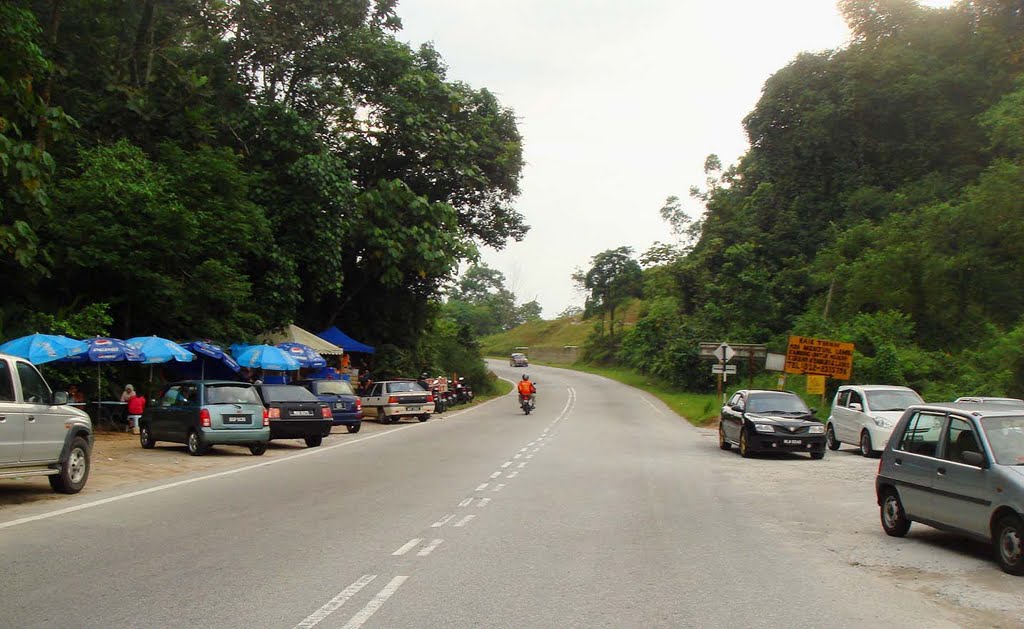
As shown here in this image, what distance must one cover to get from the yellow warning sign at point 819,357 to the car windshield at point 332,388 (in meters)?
14.4

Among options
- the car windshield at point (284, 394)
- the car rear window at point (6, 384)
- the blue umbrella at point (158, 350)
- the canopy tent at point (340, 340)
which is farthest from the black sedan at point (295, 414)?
the canopy tent at point (340, 340)

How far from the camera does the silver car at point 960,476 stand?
27.1 ft

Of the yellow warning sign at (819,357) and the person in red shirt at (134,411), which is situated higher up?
the yellow warning sign at (819,357)

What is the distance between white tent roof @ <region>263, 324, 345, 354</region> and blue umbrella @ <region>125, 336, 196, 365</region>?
8205 mm

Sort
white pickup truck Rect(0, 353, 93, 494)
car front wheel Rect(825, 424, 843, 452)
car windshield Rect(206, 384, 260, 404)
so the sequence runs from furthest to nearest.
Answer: car front wheel Rect(825, 424, 843, 452) < car windshield Rect(206, 384, 260, 404) < white pickup truck Rect(0, 353, 93, 494)

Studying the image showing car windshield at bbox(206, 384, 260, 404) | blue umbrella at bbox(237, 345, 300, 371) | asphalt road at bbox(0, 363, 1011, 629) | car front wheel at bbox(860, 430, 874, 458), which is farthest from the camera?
blue umbrella at bbox(237, 345, 300, 371)

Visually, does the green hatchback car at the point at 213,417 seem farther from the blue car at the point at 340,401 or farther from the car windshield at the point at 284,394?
the blue car at the point at 340,401

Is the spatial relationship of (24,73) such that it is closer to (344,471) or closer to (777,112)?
(344,471)

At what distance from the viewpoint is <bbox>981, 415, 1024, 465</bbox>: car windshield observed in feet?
28.5

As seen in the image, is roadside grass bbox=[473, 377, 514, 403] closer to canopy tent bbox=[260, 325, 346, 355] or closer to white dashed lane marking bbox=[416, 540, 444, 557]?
canopy tent bbox=[260, 325, 346, 355]

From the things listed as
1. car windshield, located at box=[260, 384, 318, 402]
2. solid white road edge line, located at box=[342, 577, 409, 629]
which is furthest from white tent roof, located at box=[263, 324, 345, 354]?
solid white road edge line, located at box=[342, 577, 409, 629]

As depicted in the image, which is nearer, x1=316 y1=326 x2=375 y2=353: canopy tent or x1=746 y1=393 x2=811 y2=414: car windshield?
x1=746 y1=393 x2=811 y2=414: car windshield

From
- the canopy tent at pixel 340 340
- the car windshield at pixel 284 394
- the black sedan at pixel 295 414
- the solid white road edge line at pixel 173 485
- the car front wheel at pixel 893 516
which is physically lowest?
the solid white road edge line at pixel 173 485

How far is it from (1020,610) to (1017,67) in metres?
48.0
